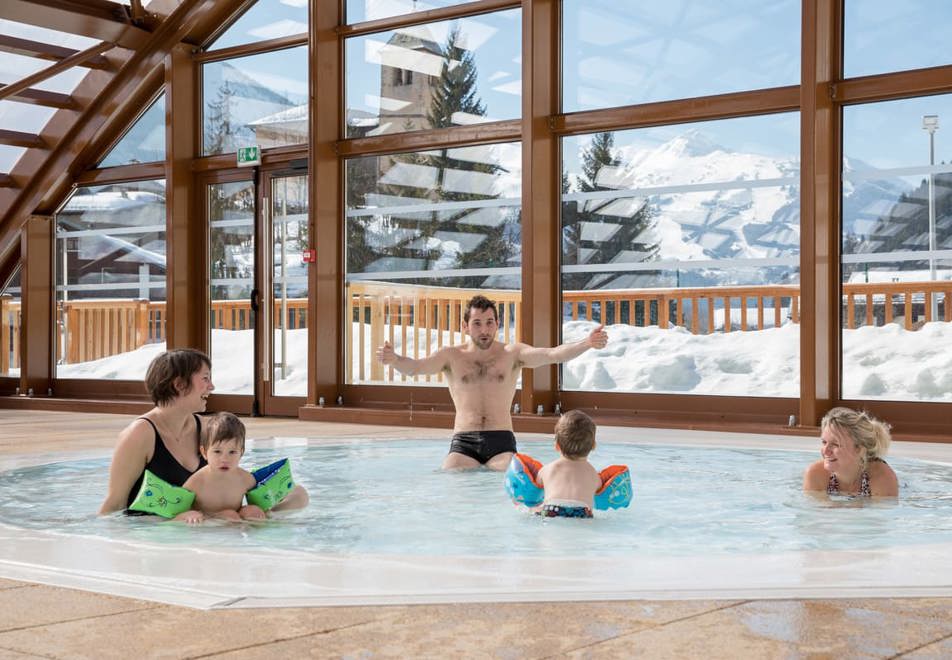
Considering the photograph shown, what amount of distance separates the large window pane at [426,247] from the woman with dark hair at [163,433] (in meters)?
4.94

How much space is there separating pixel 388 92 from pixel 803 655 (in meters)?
8.04

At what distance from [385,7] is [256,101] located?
159 cm

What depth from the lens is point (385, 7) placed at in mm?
9367

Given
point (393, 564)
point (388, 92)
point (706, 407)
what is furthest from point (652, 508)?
point (388, 92)

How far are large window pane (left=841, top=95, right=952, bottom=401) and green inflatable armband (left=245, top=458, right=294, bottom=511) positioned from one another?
4533 mm

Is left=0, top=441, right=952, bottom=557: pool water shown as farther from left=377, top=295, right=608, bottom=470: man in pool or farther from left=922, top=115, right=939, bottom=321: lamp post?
left=922, top=115, right=939, bottom=321: lamp post

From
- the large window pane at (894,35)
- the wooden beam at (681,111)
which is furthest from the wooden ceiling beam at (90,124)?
the large window pane at (894,35)

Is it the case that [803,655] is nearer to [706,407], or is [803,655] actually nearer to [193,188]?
[706,407]

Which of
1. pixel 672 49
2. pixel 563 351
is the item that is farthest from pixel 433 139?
pixel 563 351

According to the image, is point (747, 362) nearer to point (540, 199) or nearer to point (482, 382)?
point (540, 199)

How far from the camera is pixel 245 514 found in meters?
3.70

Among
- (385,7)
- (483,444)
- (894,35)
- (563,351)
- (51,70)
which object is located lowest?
(483,444)

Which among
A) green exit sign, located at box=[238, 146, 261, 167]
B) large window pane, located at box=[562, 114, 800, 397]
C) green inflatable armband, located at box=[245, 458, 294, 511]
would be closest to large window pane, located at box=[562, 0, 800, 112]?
large window pane, located at box=[562, 114, 800, 397]

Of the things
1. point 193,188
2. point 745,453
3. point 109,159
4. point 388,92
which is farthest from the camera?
point 109,159
